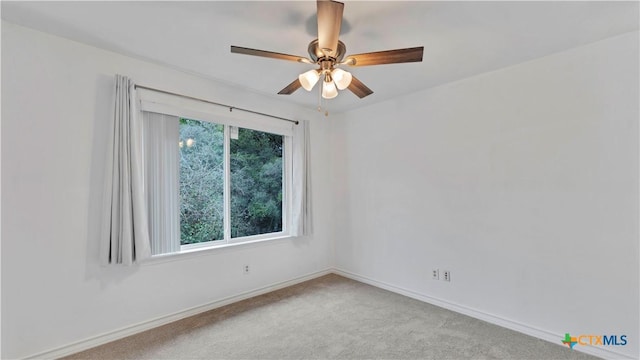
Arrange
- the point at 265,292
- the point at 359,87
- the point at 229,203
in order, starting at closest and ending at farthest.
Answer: the point at 359,87
the point at 229,203
the point at 265,292

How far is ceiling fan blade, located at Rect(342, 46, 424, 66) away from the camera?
173 centimetres

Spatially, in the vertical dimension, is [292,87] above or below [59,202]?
above

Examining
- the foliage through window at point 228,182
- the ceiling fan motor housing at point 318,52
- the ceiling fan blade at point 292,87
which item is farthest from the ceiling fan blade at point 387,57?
the foliage through window at point 228,182

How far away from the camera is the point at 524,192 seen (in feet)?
8.70

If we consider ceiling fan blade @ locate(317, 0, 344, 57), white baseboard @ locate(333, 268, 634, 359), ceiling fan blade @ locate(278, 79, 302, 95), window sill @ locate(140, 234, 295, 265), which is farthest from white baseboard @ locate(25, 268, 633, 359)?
ceiling fan blade @ locate(317, 0, 344, 57)

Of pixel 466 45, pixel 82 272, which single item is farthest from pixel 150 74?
pixel 466 45

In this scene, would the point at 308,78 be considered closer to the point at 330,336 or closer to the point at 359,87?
the point at 359,87

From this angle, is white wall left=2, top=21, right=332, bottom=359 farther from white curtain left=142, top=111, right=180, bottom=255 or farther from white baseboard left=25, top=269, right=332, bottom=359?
white curtain left=142, top=111, right=180, bottom=255

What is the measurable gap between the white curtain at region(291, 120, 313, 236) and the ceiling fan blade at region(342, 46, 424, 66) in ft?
6.95

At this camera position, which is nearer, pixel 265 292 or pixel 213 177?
pixel 213 177

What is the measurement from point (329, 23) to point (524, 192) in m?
2.34

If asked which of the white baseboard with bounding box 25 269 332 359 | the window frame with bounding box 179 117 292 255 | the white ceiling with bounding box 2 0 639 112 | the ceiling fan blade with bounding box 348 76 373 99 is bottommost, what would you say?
the white baseboard with bounding box 25 269 332 359

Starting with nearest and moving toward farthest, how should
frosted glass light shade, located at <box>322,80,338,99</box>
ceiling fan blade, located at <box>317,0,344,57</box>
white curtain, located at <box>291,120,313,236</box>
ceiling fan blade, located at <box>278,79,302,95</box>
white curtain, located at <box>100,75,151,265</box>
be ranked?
ceiling fan blade, located at <box>317,0,344,57</box> < frosted glass light shade, located at <box>322,80,338,99</box> < ceiling fan blade, located at <box>278,79,302,95</box> < white curtain, located at <box>100,75,151,265</box> < white curtain, located at <box>291,120,313,236</box>

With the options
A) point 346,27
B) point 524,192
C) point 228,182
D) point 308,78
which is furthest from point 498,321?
point 228,182
